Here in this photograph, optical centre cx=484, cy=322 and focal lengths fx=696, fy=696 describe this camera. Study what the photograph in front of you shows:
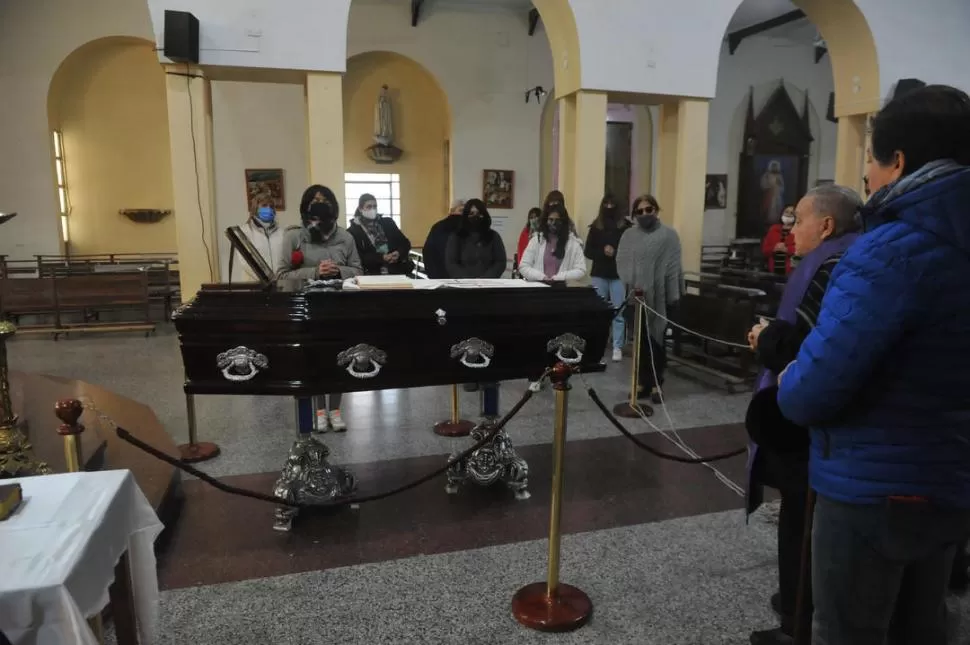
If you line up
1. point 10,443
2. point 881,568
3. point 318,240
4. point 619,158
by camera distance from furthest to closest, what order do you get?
point 619,158, point 318,240, point 10,443, point 881,568

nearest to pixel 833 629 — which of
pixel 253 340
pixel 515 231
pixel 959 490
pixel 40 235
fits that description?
pixel 959 490

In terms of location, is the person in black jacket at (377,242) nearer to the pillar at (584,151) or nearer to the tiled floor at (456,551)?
the tiled floor at (456,551)

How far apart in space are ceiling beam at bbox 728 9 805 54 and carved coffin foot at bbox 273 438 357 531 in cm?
1257

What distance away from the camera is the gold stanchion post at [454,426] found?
16.0ft

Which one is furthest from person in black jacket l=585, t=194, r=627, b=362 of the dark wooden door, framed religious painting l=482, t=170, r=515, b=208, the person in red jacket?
the dark wooden door

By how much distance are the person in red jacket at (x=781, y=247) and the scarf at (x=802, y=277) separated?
18.8ft

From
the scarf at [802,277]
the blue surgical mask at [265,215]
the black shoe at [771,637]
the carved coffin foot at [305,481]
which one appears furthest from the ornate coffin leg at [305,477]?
the blue surgical mask at [265,215]

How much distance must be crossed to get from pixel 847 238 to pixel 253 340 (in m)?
2.28

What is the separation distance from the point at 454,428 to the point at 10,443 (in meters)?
2.63

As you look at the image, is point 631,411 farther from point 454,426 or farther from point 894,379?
point 894,379

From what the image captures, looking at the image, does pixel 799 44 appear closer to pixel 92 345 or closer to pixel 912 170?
pixel 92 345

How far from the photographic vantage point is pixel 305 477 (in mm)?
3428

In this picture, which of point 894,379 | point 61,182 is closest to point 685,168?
point 894,379

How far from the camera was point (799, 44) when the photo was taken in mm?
14945
